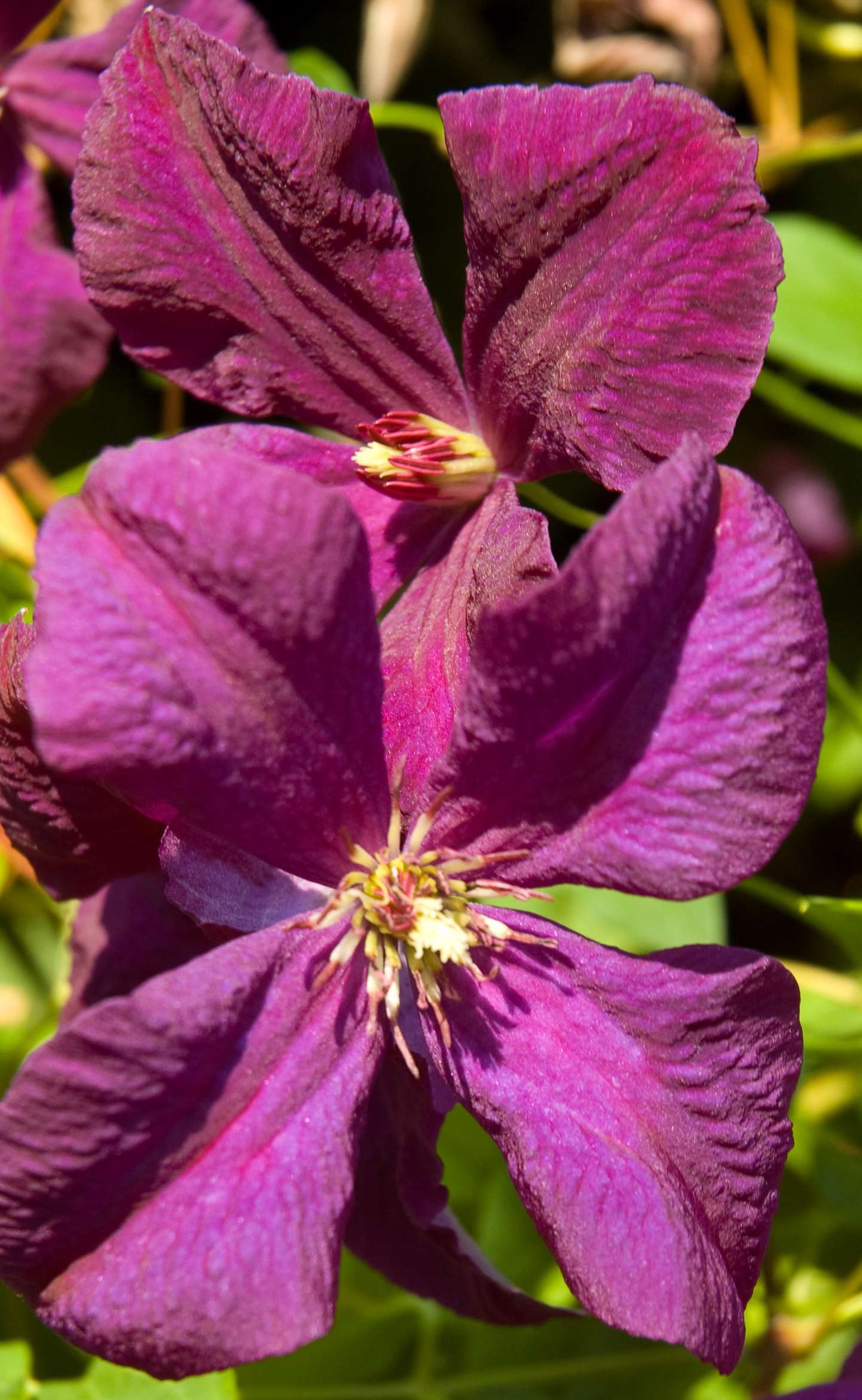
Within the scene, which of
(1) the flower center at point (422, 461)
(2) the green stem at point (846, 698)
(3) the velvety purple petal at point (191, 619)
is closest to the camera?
(3) the velvety purple petal at point (191, 619)

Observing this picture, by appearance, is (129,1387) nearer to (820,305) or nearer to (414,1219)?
(414,1219)

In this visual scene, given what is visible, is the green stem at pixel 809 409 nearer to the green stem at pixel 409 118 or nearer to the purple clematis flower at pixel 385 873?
the green stem at pixel 409 118

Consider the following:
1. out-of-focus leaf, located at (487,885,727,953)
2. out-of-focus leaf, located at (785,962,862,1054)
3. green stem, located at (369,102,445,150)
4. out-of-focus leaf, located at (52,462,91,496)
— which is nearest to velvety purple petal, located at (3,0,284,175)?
green stem, located at (369,102,445,150)

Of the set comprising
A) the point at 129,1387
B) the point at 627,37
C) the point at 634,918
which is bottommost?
the point at 129,1387

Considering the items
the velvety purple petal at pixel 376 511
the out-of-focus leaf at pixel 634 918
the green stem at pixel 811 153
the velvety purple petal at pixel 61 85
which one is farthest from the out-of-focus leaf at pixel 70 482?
the green stem at pixel 811 153

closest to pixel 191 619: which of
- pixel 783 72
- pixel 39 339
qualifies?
pixel 39 339
